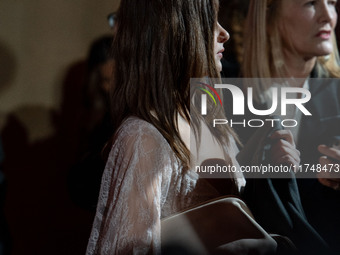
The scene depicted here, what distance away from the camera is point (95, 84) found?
1380 millimetres

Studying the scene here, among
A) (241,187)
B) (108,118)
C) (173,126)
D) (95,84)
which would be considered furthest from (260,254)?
(95,84)

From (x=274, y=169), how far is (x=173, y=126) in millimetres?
373

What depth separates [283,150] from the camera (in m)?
1.26

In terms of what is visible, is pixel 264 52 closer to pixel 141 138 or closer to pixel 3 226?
pixel 141 138

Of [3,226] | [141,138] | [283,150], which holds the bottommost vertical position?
[3,226]

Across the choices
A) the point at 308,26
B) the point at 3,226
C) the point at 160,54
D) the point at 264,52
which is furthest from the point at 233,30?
the point at 3,226

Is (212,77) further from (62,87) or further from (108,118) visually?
(62,87)

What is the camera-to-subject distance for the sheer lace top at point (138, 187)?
99cm

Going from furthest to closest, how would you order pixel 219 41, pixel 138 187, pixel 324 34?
pixel 324 34
pixel 219 41
pixel 138 187

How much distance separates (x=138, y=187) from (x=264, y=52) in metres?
0.63

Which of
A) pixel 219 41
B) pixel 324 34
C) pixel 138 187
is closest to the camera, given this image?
pixel 138 187

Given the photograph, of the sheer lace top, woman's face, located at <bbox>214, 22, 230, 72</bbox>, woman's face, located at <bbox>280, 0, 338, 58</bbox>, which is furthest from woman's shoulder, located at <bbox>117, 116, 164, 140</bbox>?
woman's face, located at <bbox>280, 0, 338, 58</bbox>

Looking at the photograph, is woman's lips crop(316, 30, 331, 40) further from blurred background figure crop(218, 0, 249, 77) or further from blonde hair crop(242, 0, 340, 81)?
blurred background figure crop(218, 0, 249, 77)

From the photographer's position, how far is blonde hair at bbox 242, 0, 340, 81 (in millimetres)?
1308
